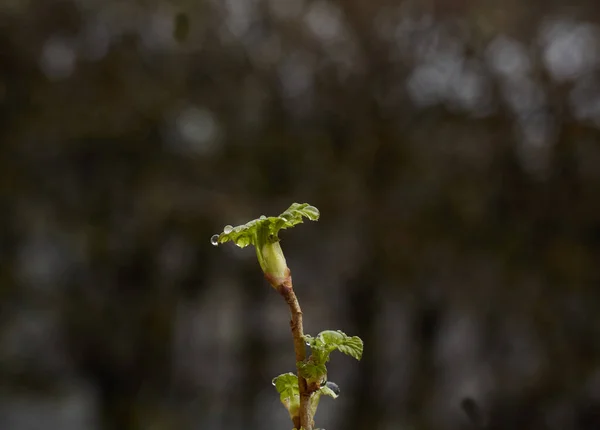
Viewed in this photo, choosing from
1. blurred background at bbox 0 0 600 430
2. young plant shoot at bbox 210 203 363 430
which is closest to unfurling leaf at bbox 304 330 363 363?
young plant shoot at bbox 210 203 363 430

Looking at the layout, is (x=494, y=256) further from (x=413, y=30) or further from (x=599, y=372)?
(x=413, y=30)

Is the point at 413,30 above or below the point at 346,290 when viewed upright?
above

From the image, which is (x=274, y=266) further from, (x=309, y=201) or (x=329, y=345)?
(x=309, y=201)

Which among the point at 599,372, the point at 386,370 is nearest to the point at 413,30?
the point at 386,370

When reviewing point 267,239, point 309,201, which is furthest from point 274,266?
point 309,201

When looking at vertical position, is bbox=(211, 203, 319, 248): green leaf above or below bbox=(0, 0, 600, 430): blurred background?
below

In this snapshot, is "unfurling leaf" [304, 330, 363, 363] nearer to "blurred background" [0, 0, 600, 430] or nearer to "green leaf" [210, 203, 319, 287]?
"green leaf" [210, 203, 319, 287]
